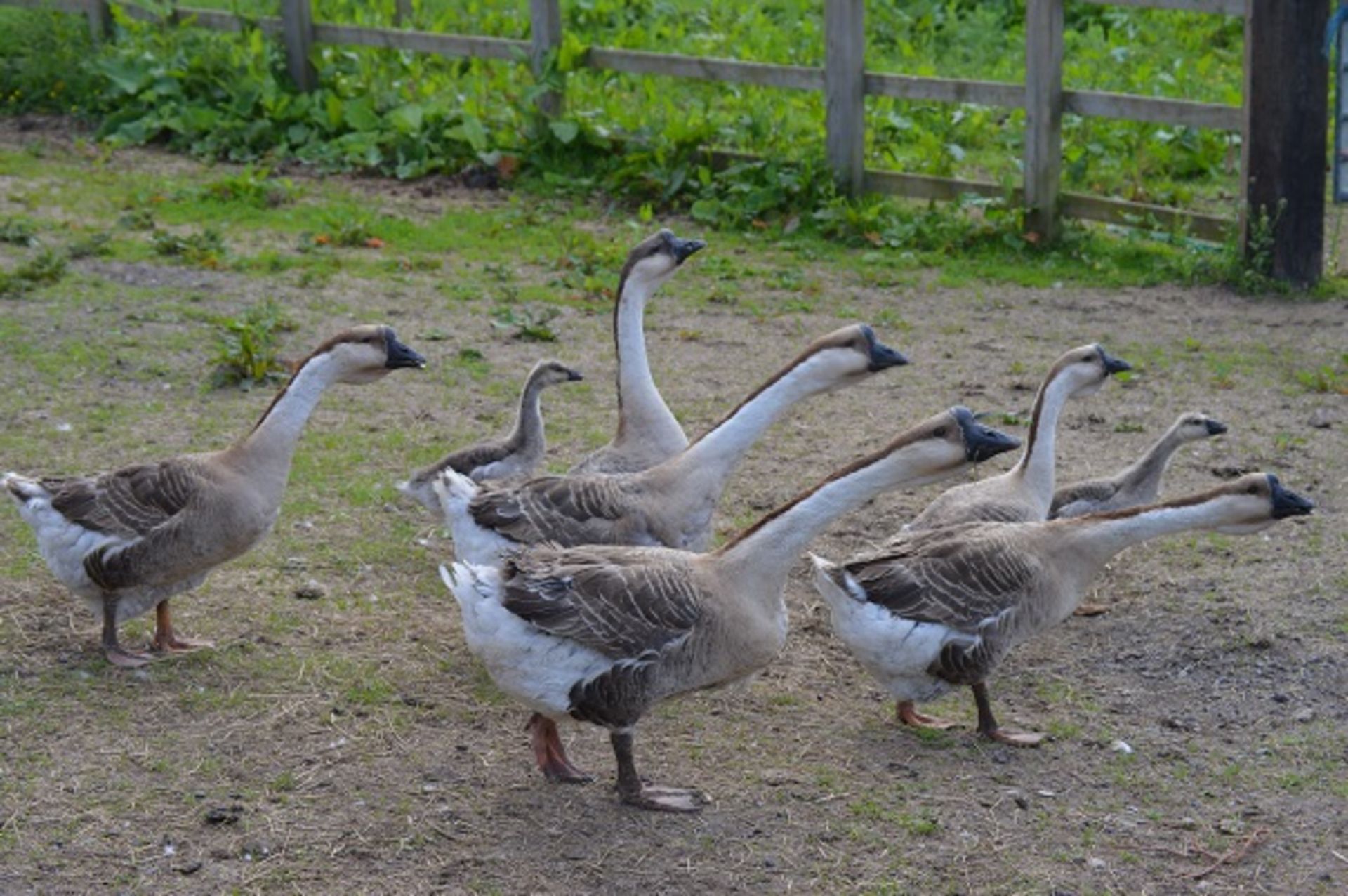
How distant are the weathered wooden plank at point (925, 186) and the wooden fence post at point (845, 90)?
112 millimetres

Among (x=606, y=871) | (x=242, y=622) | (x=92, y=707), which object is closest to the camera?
(x=606, y=871)

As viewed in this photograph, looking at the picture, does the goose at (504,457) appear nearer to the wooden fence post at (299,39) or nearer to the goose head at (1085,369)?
the goose head at (1085,369)

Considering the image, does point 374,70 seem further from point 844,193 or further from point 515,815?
point 515,815

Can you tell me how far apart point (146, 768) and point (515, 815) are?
45.8 inches

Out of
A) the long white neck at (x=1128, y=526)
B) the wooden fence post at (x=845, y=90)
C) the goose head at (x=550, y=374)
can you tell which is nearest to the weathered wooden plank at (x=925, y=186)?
the wooden fence post at (x=845, y=90)

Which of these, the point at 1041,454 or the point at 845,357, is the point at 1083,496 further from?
the point at 845,357

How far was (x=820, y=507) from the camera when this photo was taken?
5.14 m

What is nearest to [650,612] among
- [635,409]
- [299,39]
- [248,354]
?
[635,409]

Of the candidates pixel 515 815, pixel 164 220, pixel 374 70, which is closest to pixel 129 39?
pixel 374 70

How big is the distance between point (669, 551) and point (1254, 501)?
6.18 feet

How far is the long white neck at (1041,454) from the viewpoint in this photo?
655cm

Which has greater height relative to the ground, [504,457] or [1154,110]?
[1154,110]

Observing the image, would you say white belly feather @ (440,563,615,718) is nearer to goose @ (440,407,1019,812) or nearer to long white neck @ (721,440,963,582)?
goose @ (440,407,1019,812)

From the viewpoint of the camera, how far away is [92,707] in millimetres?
5621
